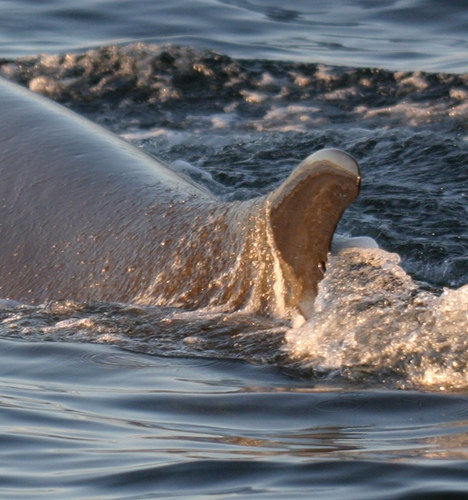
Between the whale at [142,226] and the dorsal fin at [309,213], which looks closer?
the dorsal fin at [309,213]

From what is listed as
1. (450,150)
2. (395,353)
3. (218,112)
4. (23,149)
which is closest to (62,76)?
(218,112)

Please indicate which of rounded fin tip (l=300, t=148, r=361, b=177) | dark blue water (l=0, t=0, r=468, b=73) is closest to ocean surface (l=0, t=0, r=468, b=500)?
rounded fin tip (l=300, t=148, r=361, b=177)

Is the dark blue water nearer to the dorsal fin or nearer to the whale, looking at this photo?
the whale

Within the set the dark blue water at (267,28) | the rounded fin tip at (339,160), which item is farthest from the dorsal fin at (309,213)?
the dark blue water at (267,28)

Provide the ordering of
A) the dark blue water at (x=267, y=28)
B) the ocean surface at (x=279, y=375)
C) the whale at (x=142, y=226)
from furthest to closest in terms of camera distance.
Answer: the dark blue water at (x=267, y=28) < the whale at (x=142, y=226) < the ocean surface at (x=279, y=375)

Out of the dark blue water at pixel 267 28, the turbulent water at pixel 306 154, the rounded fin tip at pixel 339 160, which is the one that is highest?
the rounded fin tip at pixel 339 160

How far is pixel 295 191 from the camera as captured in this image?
4.35 meters

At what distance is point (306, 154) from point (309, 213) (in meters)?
5.04

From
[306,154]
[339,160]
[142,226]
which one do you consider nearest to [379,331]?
[339,160]

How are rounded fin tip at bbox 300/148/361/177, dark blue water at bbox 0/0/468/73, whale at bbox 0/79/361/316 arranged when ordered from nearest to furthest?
rounded fin tip at bbox 300/148/361/177 → whale at bbox 0/79/361/316 → dark blue water at bbox 0/0/468/73

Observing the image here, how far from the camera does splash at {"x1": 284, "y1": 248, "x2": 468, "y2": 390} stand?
14.1 feet

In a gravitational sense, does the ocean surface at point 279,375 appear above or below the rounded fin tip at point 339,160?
below

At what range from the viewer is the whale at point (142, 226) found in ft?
14.5

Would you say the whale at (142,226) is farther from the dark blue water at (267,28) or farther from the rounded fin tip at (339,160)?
the dark blue water at (267,28)
